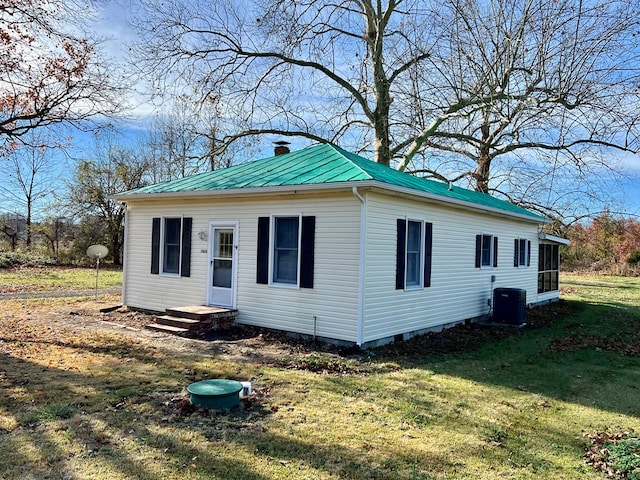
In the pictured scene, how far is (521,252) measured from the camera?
50.5ft

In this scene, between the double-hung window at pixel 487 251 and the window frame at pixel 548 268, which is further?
the window frame at pixel 548 268

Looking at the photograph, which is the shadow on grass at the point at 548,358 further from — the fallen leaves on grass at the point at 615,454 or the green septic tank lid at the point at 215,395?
the green septic tank lid at the point at 215,395

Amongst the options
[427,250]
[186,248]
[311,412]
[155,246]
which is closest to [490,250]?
[427,250]

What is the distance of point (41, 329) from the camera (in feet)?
31.2

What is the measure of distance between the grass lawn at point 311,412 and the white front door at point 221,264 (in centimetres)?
203

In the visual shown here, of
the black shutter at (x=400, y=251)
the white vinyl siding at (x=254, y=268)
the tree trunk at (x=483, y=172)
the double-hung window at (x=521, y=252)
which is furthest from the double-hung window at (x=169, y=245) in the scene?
the tree trunk at (x=483, y=172)

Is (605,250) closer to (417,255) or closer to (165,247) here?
(417,255)

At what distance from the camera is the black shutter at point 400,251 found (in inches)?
358

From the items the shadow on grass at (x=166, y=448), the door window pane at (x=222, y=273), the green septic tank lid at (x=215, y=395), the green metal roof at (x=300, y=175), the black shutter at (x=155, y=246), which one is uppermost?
the green metal roof at (x=300, y=175)

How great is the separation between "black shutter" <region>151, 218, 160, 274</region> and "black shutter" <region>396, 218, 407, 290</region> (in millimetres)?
5675

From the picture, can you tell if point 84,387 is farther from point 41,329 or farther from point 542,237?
point 542,237

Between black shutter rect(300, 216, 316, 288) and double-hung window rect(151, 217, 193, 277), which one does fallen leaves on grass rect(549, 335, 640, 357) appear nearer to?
black shutter rect(300, 216, 316, 288)

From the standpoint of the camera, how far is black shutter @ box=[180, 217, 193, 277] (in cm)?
1075

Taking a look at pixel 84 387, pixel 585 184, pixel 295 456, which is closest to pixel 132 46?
pixel 84 387
